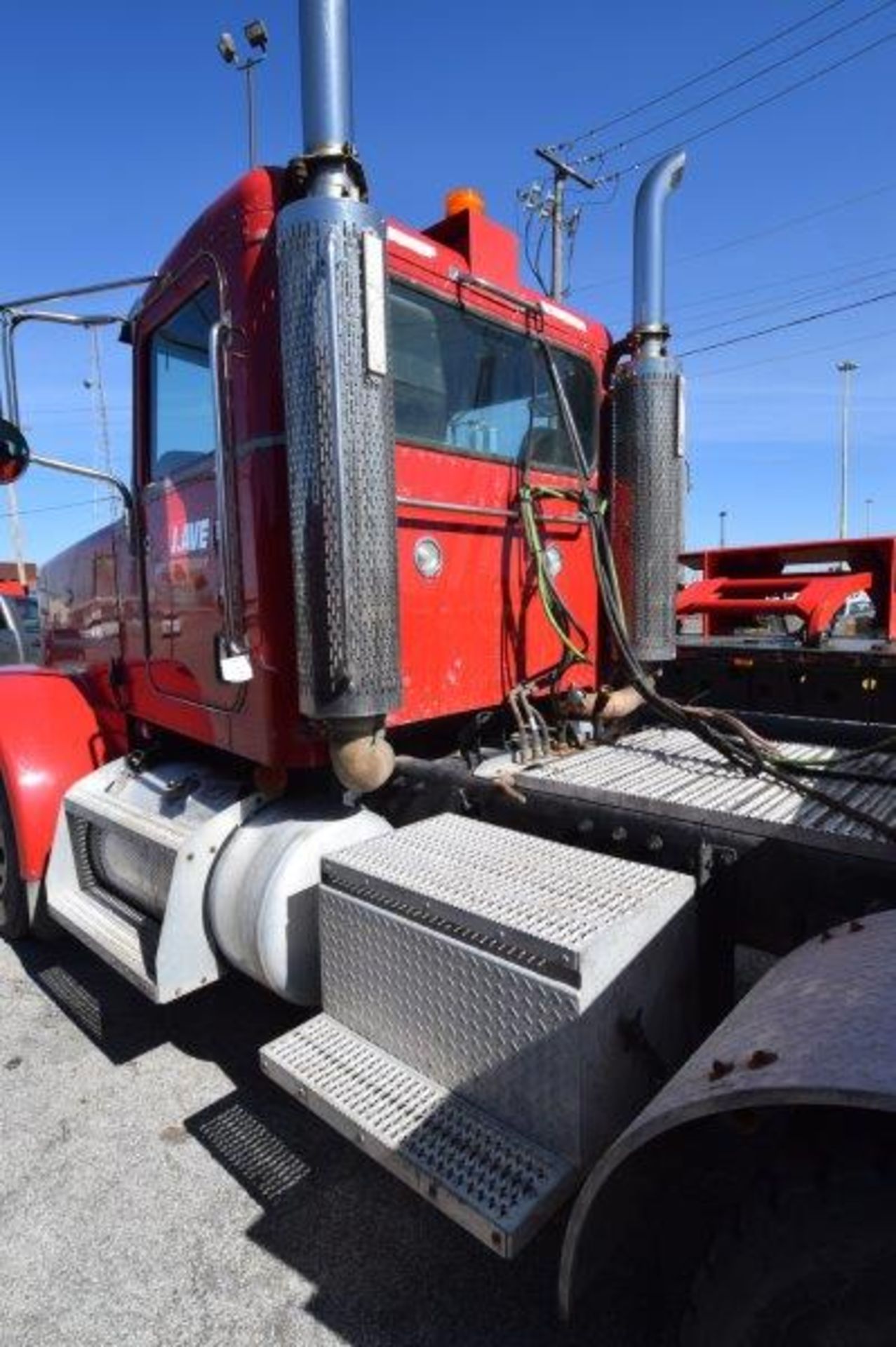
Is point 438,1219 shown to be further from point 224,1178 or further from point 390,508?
point 390,508

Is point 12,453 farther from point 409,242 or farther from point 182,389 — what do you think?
point 409,242

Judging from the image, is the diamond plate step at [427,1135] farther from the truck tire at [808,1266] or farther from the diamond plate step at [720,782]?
the diamond plate step at [720,782]

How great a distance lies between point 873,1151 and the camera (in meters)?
1.33

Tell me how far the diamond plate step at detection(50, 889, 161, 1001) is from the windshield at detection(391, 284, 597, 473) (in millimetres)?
1970

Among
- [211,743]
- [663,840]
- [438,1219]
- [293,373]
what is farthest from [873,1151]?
[211,743]

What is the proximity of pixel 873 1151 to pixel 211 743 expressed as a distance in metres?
2.46

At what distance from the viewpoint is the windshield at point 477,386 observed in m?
2.80

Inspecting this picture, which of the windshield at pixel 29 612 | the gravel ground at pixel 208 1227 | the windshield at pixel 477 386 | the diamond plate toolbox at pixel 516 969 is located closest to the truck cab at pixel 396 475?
the windshield at pixel 477 386

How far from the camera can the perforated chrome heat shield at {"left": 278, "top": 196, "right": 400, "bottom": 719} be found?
7.36ft

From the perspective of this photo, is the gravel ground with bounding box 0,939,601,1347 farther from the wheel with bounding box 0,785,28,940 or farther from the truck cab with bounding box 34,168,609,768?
the truck cab with bounding box 34,168,609,768

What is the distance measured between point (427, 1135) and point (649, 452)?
275cm

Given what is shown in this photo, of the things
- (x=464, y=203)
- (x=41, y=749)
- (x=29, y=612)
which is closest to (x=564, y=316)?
(x=464, y=203)

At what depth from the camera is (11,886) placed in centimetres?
391

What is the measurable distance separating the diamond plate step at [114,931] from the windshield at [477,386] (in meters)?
1.97
